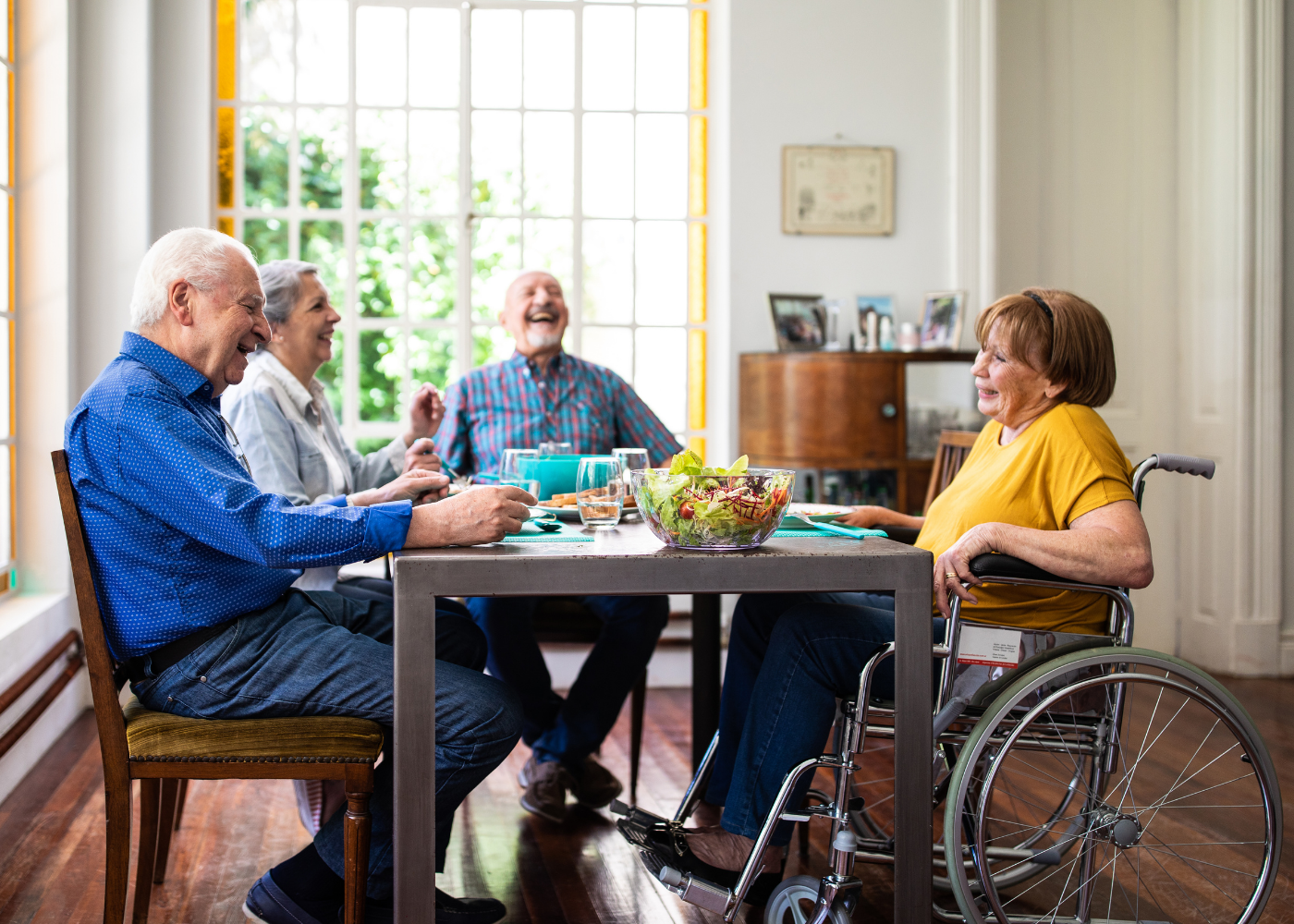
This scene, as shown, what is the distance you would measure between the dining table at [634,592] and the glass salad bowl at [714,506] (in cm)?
2

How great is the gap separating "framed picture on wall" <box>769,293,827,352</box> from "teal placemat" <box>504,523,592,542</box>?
2.42 m

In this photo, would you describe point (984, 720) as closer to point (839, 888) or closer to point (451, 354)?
point (839, 888)

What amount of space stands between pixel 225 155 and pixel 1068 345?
3355mm

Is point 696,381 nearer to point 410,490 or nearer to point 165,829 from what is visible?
point 410,490

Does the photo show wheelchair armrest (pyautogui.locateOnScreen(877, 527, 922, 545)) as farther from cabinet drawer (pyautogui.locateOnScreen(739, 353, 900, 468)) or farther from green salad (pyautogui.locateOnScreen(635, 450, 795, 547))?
cabinet drawer (pyautogui.locateOnScreen(739, 353, 900, 468))

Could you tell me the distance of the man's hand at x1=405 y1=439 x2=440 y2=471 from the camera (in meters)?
2.35

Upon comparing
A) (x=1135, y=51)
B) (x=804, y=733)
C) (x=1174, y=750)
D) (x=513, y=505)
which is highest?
(x=1135, y=51)

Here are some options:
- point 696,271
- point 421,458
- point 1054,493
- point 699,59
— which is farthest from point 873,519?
point 699,59

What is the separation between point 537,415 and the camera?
128 inches

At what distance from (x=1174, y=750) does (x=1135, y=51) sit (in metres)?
2.86

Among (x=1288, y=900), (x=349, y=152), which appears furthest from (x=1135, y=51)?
(x=1288, y=900)

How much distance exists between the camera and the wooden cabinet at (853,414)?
148 inches

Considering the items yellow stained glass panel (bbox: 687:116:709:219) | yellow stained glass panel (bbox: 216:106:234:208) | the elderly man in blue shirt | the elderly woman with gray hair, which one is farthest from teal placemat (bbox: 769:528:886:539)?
yellow stained glass panel (bbox: 216:106:234:208)

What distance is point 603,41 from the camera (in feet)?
14.1
